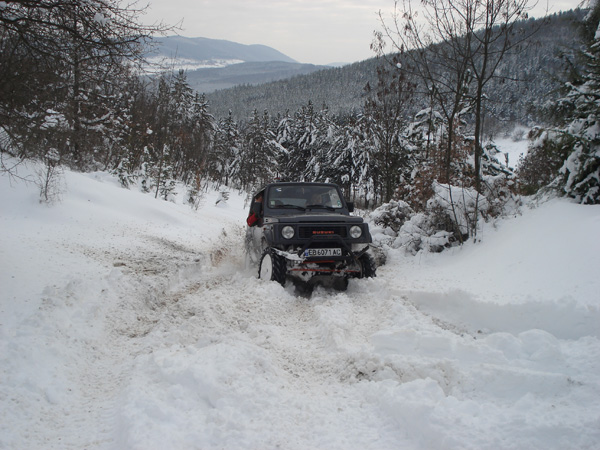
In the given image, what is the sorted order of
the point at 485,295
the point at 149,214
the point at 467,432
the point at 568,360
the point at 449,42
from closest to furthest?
the point at 467,432
the point at 568,360
the point at 485,295
the point at 449,42
the point at 149,214

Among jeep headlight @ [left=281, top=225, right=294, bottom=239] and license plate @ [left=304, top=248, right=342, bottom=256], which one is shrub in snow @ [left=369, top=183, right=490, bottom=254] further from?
jeep headlight @ [left=281, top=225, right=294, bottom=239]

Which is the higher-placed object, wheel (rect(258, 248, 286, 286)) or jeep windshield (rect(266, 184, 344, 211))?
jeep windshield (rect(266, 184, 344, 211))

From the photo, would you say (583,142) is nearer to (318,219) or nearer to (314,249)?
(318,219)

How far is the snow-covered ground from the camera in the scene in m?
2.69

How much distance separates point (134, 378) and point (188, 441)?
1.08 metres

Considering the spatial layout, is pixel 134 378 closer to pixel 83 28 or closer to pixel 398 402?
pixel 398 402

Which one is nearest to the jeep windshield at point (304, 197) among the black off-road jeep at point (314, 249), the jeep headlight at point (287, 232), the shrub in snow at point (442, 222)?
the black off-road jeep at point (314, 249)

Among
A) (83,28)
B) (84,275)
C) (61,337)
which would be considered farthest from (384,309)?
(83,28)

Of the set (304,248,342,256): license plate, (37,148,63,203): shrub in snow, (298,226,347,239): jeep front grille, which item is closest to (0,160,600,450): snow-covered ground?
(304,248,342,256): license plate

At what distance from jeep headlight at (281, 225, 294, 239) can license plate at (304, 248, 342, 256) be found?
1.25 feet

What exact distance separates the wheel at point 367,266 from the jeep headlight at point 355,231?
1.30 feet

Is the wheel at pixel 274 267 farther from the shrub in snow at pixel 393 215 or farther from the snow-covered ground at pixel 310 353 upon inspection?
the shrub in snow at pixel 393 215

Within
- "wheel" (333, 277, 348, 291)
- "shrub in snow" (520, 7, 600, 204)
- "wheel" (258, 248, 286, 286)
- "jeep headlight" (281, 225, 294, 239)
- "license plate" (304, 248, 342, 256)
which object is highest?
"shrub in snow" (520, 7, 600, 204)

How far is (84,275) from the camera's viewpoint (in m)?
6.09
